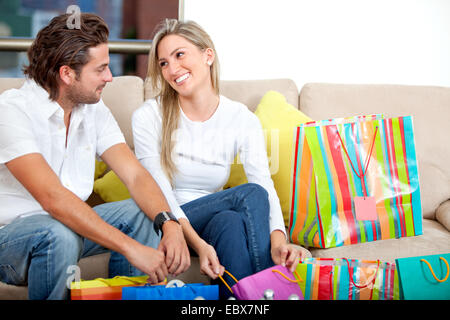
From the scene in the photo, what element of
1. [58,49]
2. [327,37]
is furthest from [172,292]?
[327,37]

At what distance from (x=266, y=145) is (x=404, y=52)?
3.63 ft

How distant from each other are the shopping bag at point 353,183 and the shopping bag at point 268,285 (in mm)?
308

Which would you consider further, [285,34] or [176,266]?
[285,34]

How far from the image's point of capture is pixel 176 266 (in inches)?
50.6

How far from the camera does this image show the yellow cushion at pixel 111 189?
5.89ft

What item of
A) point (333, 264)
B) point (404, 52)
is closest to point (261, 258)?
point (333, 264)

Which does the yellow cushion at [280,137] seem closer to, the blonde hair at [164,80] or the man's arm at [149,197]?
the blonde hair at [164,80]

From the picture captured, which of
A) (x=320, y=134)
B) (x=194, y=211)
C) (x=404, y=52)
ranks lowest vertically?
(x=194, y=211)

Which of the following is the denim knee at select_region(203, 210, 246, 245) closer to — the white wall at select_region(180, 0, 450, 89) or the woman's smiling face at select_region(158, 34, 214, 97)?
the woman's smiling face at select_region(158, 34, 214, 97)

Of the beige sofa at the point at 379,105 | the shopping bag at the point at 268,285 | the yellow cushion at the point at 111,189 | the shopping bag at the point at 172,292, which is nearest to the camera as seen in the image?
the shopping bag at the point at 172,292

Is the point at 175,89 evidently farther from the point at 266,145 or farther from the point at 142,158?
the point at 266,145

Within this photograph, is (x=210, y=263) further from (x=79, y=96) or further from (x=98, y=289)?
(x=79, y=96)

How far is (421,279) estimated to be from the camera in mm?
1321

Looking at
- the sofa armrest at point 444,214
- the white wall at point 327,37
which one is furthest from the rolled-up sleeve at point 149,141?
the sofa armrest at point 444,214
